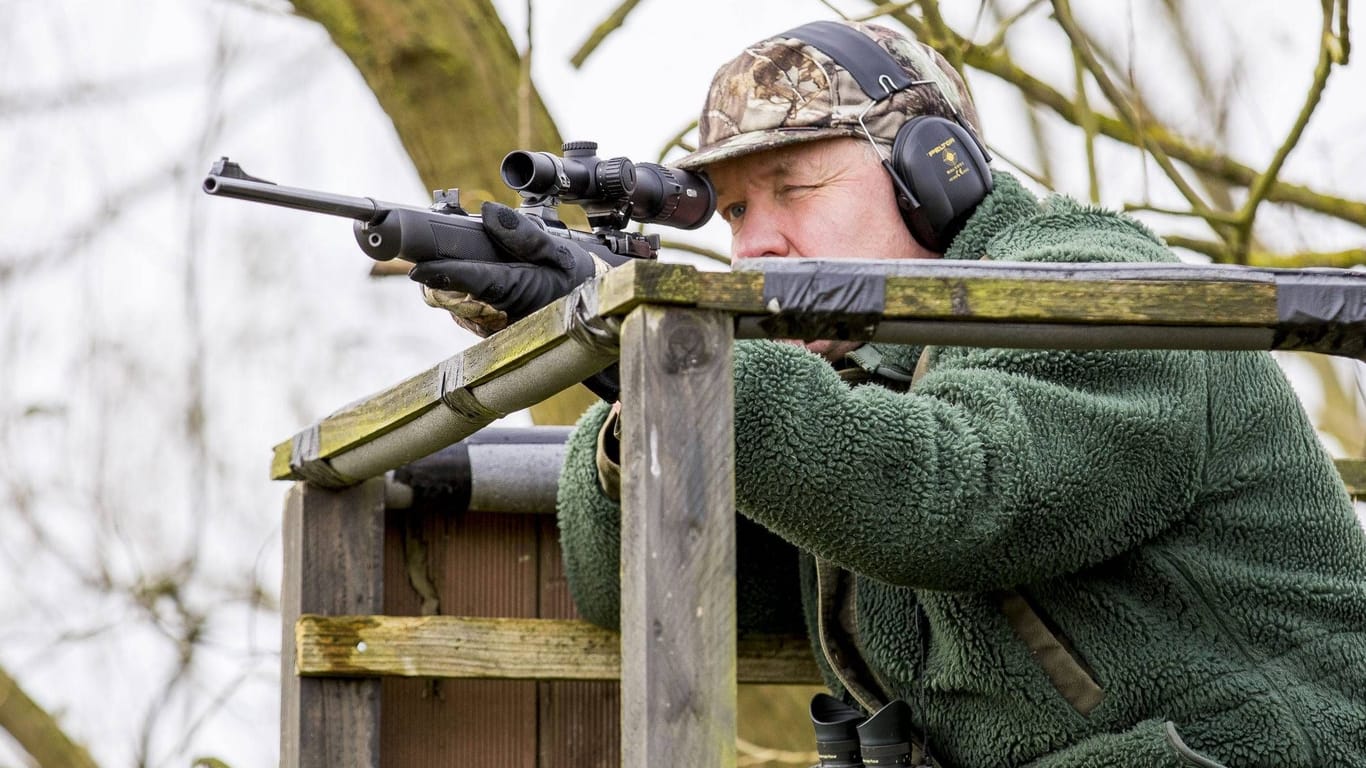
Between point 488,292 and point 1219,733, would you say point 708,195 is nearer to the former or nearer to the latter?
point 488,292

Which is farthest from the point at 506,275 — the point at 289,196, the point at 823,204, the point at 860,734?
the point at 860,734

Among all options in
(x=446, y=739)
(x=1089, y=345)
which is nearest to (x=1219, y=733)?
(x=1089, y=345)

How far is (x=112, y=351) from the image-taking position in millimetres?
6449

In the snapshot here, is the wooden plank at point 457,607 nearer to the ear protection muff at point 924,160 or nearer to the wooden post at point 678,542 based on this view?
the ear protection muff at point 924,160

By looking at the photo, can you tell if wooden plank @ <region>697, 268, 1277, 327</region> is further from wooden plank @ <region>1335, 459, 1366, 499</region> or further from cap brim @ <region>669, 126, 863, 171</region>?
wooden plank @ <region>1335, 459, 1366, 499</region>

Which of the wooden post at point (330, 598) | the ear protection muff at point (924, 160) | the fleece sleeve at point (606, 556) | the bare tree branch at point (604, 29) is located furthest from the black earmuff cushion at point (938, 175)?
the bare tree branch at point (604, 29)

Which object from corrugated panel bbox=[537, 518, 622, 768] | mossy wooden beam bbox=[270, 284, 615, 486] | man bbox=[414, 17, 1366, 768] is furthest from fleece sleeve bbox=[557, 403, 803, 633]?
mossy wooden beam bbox=[270, 284, 615, 486]

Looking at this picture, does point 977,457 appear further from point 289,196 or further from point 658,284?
point 289,196

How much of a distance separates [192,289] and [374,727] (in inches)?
151

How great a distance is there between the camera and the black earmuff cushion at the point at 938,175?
256cm

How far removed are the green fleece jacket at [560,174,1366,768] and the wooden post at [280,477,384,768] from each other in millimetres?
813

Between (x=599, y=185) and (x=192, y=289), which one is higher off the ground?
(x=192, y=289)

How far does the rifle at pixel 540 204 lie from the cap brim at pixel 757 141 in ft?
0.10

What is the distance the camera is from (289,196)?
1994 mm
